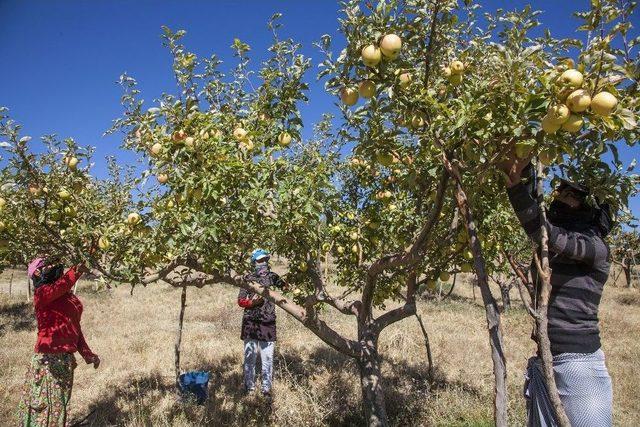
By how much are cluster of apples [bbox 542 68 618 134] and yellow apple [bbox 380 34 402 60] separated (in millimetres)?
697

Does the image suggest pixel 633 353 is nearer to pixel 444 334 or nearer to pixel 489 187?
pixel 444 334

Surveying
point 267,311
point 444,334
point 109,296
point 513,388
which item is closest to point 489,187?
point 267,311

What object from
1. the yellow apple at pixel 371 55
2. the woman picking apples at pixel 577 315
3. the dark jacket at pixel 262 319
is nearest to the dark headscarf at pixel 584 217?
the woman picking apples at pixel 577 315

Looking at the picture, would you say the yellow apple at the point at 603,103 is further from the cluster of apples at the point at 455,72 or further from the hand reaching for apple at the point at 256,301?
the hand reaching for apple at the point at 256,301

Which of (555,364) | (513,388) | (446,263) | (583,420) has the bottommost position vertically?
(513,388)

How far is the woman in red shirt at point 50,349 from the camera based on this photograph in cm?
394

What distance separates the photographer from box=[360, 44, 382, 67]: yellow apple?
1992 millimetres

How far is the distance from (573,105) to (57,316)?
179 inches

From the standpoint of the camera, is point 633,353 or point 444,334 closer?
point 633,353

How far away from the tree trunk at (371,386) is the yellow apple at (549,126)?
313 cm

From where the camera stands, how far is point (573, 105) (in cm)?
164

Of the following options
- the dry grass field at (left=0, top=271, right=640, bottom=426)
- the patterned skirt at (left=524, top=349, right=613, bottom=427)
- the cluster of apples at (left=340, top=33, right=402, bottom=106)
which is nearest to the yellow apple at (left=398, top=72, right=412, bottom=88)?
the cluster of apples at (left=340, top=33, right=402, bottom=106)

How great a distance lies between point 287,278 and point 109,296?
11849mm

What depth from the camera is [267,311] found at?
6.06 metres
